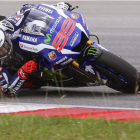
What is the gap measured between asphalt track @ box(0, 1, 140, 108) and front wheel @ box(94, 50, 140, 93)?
15 cm

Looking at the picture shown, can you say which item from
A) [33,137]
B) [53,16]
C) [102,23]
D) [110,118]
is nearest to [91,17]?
[102,23]

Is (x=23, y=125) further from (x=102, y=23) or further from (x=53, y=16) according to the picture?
(x=102, y=23)

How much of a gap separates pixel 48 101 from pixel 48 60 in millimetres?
516

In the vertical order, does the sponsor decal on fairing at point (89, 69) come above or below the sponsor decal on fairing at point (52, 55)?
below

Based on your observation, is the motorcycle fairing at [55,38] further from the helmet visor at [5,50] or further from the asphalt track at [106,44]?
the asphalt track at [106,44]

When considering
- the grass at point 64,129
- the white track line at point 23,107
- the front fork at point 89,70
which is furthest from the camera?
the front fork at point 89,70

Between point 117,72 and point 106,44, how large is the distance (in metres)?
4.10

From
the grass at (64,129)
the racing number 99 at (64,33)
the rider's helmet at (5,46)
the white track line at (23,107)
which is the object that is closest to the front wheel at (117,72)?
the racing number 99 at (64,33)

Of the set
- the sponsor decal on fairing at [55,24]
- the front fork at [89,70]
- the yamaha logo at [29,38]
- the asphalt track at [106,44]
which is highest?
the sponsor decal on fairing at [55,24]

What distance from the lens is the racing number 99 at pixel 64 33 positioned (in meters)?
6.97

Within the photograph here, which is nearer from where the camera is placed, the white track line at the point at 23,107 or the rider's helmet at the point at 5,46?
the white track line at the point at 23,107

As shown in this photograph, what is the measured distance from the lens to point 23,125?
539cm

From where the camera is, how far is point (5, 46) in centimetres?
691

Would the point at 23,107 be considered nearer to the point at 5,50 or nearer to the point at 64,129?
the point at 5,50
